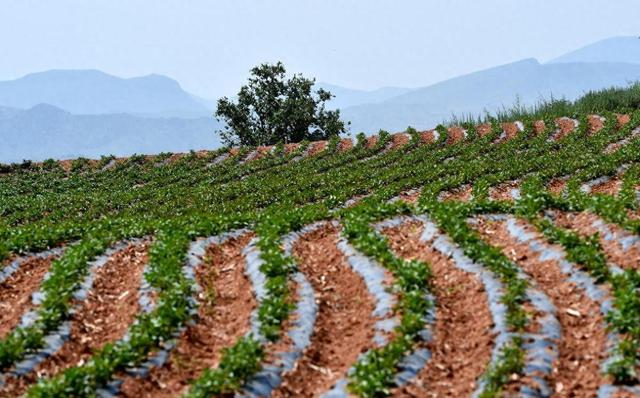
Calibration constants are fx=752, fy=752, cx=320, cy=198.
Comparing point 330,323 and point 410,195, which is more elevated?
point 330,323

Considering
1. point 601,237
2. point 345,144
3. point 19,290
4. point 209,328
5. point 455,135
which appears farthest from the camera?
point 345,144

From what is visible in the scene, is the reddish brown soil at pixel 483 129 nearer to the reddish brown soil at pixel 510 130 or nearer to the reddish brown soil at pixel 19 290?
the reddish brown soil at pixel 510 130

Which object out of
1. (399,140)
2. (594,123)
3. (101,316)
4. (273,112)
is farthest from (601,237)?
(273,112)

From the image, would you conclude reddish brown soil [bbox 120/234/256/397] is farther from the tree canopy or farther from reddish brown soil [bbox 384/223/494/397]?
the tree canopy

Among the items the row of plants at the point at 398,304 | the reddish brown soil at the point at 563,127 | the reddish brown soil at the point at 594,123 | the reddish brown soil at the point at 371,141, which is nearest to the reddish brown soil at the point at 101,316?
the row of plants at the point at 398,304

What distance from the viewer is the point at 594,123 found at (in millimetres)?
41719

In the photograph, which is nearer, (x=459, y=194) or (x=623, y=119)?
(x=459, y=194)

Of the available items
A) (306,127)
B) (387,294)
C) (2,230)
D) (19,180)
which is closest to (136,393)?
(387,294)

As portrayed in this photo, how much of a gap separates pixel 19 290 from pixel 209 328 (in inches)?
185

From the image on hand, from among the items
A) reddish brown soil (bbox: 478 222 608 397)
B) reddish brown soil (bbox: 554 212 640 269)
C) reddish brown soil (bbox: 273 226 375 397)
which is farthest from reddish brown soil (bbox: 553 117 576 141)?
reddish brown soil (bbox: 273 226 375 397)

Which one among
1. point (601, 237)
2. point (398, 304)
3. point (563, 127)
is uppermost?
point (398, 304)

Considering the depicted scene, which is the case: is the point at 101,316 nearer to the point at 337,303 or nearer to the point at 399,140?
the point at 337,303

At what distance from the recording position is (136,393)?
10688 millimetres

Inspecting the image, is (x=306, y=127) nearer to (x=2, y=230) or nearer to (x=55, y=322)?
(x=2, y=230)
